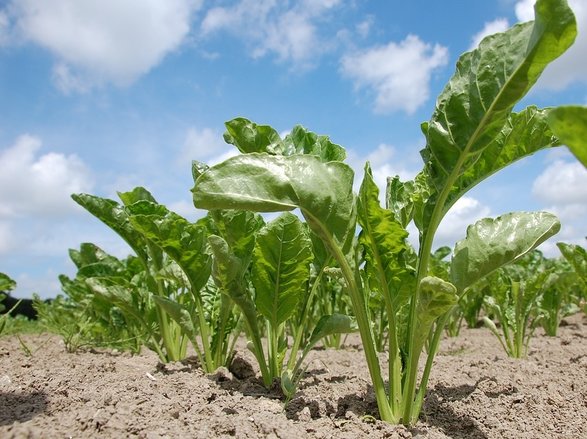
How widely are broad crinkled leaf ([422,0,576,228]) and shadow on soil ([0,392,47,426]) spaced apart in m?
1.51

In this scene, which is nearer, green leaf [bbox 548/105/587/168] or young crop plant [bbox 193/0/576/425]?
green leaf [bbox 548/105/587/168]

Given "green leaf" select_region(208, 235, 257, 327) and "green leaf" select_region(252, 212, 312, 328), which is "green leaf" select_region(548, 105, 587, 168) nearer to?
"green leaf" select_region(252, 212, 312, 328)

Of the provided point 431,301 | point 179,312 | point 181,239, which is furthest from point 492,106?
point 179,312

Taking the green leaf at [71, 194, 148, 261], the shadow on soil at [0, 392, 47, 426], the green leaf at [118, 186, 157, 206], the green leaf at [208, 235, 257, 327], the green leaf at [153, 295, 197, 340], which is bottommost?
the shadow on soil at [0, 392, 47, 426]

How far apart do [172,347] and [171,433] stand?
1553mm

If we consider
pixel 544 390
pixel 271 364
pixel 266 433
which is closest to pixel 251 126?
pixel 271 364

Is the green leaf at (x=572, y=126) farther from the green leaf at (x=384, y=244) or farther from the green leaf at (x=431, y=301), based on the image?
the green leaf at (x=384, y=244)

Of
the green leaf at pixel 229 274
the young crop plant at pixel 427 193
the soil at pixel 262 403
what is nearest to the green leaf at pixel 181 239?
the green leaf at pixel 229 274

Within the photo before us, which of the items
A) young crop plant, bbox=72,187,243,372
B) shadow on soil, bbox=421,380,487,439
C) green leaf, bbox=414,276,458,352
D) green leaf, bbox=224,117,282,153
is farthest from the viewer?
young crop plant, bbox=72,187,243,372

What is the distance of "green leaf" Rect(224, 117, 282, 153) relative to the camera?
219cm

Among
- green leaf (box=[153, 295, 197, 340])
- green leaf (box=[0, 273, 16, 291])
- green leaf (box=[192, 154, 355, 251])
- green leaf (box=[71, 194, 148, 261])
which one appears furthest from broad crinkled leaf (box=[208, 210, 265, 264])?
green leaf (box=[0, 273, 16, 291])

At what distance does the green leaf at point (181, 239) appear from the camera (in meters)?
2.43

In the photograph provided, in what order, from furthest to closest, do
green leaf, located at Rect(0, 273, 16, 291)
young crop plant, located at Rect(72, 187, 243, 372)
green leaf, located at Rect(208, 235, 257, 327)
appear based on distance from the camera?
green leaf, located at Rect(0, 273, 16, 291)
young crop plant, located at Rect(72, 187, 243, 372)
green leaf, located at Rect(208, 235, 257, 327)

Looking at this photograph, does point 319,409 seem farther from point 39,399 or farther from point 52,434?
point 39,399
